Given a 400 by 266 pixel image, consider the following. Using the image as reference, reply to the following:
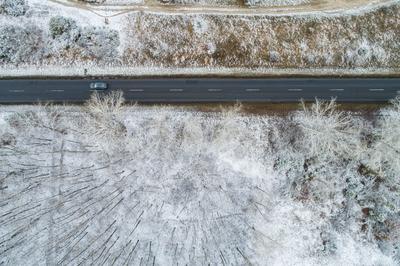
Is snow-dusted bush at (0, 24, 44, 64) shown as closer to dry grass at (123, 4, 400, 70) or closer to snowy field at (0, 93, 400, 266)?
snowy field at (0, 93, 400, 266)

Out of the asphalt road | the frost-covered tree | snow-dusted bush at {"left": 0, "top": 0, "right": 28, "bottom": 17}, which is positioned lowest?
the frost-covered tree

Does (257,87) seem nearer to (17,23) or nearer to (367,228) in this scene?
(367,228)

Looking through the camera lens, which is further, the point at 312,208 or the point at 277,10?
the point at 277,10

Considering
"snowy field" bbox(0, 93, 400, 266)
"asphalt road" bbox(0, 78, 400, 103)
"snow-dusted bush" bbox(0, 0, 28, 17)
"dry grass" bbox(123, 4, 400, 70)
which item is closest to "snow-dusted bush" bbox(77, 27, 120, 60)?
"dry grass" bbox(123, 4, 400, 70)

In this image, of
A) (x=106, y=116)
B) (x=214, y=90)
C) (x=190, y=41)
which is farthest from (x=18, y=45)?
(x=214, y=90)

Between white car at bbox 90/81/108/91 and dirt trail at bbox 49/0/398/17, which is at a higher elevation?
dirt trail at bbox 49/0/398/17

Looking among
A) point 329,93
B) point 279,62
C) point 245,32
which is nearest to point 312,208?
point 329,93

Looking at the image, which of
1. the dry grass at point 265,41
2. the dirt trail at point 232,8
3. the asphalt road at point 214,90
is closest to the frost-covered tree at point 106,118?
the asphalt road at point 214,90
